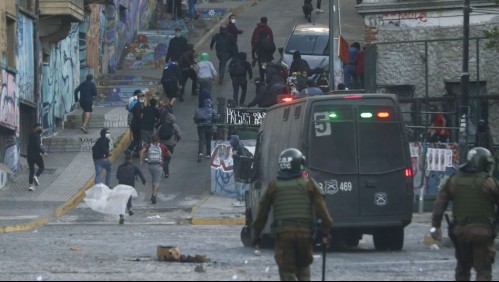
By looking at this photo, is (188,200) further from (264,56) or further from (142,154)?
(264,56)

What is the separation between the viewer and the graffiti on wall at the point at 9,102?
104 ft

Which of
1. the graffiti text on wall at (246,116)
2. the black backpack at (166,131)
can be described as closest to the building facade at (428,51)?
the graffiti text on wall at (246,116)

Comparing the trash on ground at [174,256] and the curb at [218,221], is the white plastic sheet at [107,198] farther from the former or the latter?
the trash on ground at [174,256]

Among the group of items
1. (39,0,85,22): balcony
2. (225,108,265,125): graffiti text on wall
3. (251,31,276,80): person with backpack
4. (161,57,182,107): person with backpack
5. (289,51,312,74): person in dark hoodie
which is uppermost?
(39,0,85,22): balcony

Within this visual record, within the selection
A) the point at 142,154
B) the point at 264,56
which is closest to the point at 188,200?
the point at 142,154

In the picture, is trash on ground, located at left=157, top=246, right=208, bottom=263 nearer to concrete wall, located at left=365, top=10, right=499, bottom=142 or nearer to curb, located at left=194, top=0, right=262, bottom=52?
concrete wall, located at left=365, top=10, right=499, bottom=142

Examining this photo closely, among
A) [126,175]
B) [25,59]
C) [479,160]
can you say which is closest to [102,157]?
[126,175]

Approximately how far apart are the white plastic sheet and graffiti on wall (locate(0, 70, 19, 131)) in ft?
19.2

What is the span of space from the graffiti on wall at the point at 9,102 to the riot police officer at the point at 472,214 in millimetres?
18737

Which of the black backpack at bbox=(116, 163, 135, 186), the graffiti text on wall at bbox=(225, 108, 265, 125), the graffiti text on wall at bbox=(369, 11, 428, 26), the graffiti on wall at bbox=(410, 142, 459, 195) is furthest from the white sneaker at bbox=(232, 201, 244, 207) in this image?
the graffiti text on wall at bbox=(369, 11, 428, 26)

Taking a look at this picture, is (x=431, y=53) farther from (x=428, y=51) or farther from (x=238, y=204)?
(x=238, y=204)

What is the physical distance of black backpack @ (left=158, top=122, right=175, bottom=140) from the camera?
32219 mm

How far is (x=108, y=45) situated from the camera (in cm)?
4362

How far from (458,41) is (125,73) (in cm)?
1385
